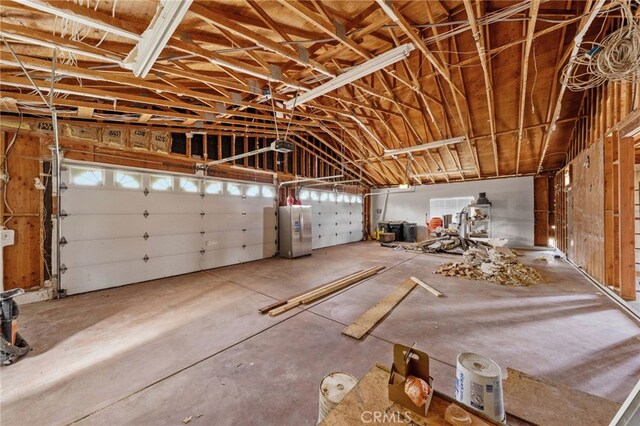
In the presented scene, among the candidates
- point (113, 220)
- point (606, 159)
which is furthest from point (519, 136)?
point (113, 220)

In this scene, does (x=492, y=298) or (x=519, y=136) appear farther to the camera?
(x=519, y=136)

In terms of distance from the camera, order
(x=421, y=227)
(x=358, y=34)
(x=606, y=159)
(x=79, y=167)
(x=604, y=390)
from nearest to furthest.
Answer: (x=604, y=390)
(x=358, y=34)
(x=606, y=159)
(x=79, y=167)
(x=421, y=227)

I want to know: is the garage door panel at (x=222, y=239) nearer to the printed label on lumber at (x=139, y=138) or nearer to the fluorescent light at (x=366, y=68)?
the printed label on lumber at (x=139, y=138)

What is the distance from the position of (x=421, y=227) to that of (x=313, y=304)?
9.62m

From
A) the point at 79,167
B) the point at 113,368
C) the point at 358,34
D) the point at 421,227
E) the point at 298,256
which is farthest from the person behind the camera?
the point at 421,227

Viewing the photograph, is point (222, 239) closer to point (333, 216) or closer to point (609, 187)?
point (333, 216)

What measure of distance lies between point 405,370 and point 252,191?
23.1ft

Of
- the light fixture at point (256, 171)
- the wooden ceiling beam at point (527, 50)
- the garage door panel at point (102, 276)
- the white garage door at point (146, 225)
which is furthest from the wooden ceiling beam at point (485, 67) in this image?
the garage door panel at point (102, 276)

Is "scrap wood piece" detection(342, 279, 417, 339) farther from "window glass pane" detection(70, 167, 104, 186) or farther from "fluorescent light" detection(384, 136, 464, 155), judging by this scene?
"window glass pane" detection(70, 167, 104, 186)

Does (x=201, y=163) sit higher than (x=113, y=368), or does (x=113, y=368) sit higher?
(x=201, y=163)

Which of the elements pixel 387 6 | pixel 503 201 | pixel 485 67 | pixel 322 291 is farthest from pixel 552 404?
A: pixel 503 201

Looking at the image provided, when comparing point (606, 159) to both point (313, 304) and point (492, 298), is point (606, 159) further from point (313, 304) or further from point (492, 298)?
point (313, 304)

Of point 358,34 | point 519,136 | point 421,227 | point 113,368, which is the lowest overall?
point 113,368

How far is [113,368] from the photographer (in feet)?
7.77
